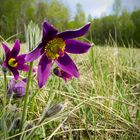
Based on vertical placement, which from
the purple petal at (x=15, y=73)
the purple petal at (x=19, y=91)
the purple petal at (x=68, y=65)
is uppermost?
the purple petal at (x=68, y=65)

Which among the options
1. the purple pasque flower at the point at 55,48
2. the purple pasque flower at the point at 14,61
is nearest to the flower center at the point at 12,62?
the purple pasque flower at the point at 14,61

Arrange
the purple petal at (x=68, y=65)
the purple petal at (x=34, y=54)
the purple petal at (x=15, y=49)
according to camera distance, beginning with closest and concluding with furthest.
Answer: the purple petal at (x=34, y=54) → the purple petal at (x=68, y=65) → the purple petal at (x=15, y=49)

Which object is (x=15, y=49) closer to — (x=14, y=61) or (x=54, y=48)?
(x=14, y=61)

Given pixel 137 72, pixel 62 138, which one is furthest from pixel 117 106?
pixel 137 72

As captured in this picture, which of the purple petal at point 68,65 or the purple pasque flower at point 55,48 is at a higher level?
Result: the purple pasque flower at point 55,48

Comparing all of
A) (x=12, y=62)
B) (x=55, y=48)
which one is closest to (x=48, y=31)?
(x=55, y=48)

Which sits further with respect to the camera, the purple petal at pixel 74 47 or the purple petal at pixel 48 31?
the purple petal at pixel 74 47

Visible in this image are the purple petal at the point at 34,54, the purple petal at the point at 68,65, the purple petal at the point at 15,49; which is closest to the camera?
the purple petal at the point at 34,54

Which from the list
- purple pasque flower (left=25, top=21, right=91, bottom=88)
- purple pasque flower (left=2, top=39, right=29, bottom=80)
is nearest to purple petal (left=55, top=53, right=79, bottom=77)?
purple pasque flower (left=25, top=21, right=91, bottom=88)

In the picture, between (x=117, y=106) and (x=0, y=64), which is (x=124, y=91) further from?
(x=0, y=64)

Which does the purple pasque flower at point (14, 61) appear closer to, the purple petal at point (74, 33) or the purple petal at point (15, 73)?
the purple petal at point (15, 73)
